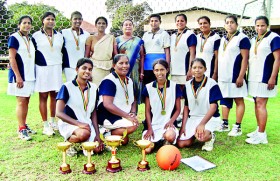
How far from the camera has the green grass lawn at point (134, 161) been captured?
3.04 metres

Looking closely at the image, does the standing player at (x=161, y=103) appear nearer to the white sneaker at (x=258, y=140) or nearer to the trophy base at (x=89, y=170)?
the trophy base at (x=89, y=170)

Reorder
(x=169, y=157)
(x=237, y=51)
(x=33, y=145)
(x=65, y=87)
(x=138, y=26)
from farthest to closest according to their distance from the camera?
(x=138, y=26) → (x=237, y=51) → (x=33, y=145) → (x=65, y=87) → (x=169, y=157)

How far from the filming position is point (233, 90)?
→ 4.35 meters

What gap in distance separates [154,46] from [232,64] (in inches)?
46.2

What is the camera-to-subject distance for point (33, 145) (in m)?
4.00

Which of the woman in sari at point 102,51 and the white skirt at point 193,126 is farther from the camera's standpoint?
the woman in sari at point 102,51

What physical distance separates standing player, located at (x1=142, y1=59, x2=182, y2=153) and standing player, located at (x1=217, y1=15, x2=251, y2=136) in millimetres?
893

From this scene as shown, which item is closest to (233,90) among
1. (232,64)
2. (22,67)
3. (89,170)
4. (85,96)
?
(232,64)

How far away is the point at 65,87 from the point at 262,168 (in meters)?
2.37

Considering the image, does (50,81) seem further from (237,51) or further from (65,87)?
(237,51)

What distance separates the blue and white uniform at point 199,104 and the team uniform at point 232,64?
1.81ft

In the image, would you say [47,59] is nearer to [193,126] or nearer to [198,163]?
[193,126]

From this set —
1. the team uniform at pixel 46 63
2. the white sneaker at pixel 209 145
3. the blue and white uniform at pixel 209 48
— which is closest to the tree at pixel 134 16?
the blue and white uniform at pixel 209 48

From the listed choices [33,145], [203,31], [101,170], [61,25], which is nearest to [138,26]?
[61,25]
